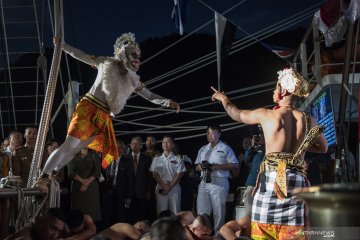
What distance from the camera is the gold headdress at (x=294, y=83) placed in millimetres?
3752

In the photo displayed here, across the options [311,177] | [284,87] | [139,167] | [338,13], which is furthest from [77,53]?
[338,13]

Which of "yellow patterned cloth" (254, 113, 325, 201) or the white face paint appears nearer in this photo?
"yellow patterned cloth" (254, 113, 325, 201)

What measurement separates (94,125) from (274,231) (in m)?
1.83

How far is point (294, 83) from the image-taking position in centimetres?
375

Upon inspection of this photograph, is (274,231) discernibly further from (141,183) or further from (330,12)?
(330,12)

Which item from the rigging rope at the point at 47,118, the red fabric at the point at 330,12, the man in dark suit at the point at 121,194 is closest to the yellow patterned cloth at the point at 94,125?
the rigging rope at the point at 47,118

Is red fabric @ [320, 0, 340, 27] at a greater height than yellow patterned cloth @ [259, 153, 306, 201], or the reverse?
red fabric @ [320, 0, 340, 27]

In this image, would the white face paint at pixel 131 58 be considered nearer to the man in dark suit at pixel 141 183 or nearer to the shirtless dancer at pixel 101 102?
the shirtless dancer at pixel 101 102

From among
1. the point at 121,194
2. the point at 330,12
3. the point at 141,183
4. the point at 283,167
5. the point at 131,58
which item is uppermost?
the point at 330,12

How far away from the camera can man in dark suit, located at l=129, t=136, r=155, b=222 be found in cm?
679

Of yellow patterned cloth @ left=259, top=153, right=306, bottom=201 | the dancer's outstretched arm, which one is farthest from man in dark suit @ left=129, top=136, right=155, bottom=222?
yellow patterned cloth @ left=259, top=153, right=306, bottom=201

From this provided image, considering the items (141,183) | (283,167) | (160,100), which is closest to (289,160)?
(283,167)

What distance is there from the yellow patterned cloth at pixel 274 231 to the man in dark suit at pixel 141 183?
10.8 feet

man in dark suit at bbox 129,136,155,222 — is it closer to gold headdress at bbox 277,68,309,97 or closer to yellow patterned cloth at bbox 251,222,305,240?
yellow patterned cloth at bbox 251,222,305,240
